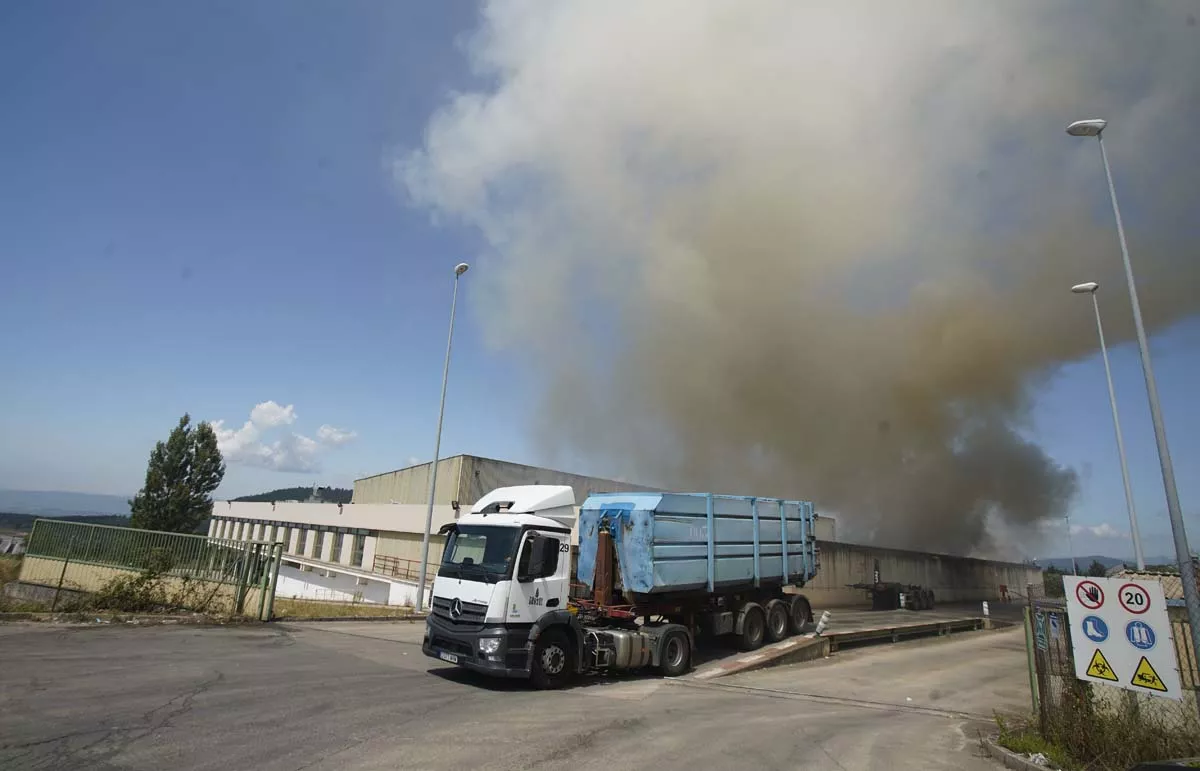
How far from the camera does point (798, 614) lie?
1470cm

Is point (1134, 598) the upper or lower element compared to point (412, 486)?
lower

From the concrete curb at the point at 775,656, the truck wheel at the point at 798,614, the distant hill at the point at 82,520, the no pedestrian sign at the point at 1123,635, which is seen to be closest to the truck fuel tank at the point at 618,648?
the concrete curb at the point at 775,656

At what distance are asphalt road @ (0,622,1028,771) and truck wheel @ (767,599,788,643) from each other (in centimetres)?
207

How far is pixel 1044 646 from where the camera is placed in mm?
6754

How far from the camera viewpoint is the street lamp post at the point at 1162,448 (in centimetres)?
625

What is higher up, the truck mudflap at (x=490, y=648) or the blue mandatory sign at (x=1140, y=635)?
the blue mandatory sign at (x=1140, y=635)

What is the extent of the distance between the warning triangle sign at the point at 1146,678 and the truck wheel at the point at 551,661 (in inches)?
261

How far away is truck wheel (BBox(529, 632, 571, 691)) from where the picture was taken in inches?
346

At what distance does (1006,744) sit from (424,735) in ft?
19.8

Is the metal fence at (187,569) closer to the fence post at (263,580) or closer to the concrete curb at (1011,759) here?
the fence post at (263,580)

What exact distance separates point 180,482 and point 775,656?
49.7 m

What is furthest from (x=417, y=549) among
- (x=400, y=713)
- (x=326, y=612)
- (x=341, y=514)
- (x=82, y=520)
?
(x=82, y=520)

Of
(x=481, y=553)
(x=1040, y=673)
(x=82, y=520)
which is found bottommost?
(x=1040, y=673)

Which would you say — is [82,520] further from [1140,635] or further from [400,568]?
[1140,635]
